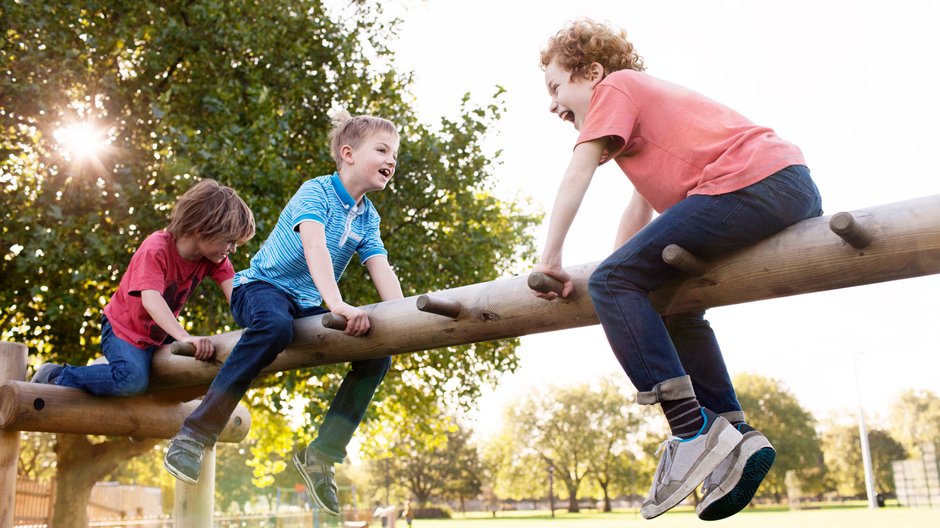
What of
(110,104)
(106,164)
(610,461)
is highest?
(110,104)

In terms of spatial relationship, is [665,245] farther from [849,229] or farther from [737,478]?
[737,478]

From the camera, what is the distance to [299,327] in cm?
346

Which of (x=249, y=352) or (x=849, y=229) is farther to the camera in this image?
(x=249, y=352)

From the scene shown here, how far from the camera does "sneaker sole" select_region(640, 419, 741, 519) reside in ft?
7.23

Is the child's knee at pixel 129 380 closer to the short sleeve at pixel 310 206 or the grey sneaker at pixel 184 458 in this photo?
the grey sneaker at pixel 184 458

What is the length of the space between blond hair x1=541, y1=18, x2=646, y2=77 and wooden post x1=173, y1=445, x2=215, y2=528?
3052 mm

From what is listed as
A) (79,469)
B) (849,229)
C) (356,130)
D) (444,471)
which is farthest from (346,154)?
(444,471)

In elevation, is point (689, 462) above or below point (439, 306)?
below

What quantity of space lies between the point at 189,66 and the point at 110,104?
3.71 ft

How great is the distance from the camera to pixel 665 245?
235cm

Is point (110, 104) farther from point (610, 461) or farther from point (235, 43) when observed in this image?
point (610, 461)

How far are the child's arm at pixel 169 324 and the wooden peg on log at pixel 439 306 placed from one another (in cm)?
136

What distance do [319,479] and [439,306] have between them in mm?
1199

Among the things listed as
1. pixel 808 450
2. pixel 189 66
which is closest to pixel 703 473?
pixel 189 66
